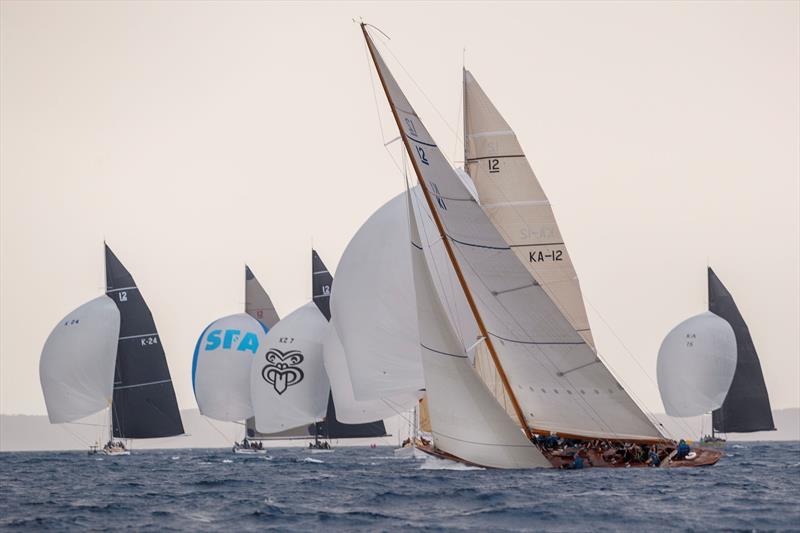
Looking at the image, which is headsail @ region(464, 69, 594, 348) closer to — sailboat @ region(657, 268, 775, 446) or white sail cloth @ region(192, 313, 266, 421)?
white sail cloth @ region(192, 313, 266, 421)

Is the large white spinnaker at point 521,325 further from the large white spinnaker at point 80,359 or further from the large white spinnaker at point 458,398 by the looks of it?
the large white spinnaker at point 80,359

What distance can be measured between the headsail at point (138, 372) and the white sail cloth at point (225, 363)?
6.51ft

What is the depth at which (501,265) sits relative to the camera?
3553 centimetres

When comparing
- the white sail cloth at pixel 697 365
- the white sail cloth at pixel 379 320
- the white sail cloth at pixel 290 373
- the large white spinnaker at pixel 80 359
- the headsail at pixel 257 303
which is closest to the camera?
the white sail cloth at pixel 379 320

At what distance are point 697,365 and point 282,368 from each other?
25.6m

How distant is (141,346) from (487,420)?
45.5 metres

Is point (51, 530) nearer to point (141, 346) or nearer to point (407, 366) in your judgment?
point (407, 366)

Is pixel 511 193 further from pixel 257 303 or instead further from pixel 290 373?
pixel 257 303

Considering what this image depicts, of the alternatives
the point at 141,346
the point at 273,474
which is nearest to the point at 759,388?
the point at 141,346

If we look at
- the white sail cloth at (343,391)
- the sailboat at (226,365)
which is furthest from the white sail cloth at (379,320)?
the sailboat at (226,365)

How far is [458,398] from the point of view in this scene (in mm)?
32875

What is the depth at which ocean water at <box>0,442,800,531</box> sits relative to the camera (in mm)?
25859

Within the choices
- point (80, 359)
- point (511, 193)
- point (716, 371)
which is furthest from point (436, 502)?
point (716, 371)

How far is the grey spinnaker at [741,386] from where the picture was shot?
8069 cm
